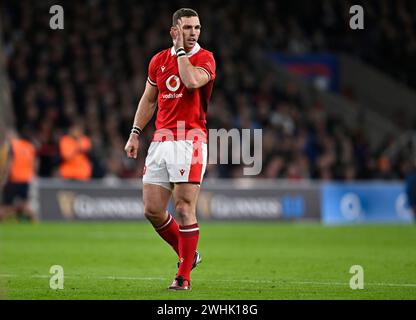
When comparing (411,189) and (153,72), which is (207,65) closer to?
(153,72)

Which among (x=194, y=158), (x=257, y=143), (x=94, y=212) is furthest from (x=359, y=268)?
(x=257, y=143)

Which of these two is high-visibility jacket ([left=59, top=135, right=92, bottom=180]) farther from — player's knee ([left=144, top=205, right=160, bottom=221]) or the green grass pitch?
player's knee ([left=144, top=205, right=160, bottom=221])

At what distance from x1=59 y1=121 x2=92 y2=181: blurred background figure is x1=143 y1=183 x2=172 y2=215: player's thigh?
1254 cm

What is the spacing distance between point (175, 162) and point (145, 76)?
1630cm

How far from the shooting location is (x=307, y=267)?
12570mm

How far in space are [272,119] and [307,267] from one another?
1411cm

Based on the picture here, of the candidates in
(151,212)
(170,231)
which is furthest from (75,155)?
(151,212)

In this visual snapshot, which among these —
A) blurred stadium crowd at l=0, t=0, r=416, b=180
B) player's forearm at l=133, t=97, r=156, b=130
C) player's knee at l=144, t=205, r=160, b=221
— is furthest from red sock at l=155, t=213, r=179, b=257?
blurred stadium crowd at l=0, t=0, r=416, b=180

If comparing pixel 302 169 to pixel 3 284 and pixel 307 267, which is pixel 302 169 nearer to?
pixel 307 267

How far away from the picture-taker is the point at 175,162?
9.66 m

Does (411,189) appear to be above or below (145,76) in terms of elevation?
below

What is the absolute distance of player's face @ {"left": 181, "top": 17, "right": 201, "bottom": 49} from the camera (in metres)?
9.55

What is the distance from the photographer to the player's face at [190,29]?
9547 millimetres

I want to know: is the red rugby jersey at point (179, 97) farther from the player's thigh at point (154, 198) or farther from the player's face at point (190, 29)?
the player's thigh at point (154, 198)
